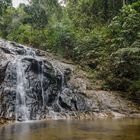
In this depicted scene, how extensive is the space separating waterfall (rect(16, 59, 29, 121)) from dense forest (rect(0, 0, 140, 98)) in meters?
5.32

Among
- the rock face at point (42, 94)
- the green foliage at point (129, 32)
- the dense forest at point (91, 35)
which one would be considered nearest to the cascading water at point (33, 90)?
the rock face at point (42, 94)

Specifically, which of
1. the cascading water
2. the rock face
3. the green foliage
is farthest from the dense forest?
the cascading water

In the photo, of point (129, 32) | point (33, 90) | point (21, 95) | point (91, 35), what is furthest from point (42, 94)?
point (91, 35)

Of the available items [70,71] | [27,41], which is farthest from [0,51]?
[27,41]

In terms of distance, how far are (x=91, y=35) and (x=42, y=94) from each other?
31.9 ft

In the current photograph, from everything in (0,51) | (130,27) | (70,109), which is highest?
(130,27)

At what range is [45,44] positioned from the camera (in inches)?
1051

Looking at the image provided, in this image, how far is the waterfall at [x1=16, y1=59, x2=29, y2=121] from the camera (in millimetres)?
15789

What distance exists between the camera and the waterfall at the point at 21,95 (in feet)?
51.8

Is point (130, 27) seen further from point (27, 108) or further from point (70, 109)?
point (27, 108)

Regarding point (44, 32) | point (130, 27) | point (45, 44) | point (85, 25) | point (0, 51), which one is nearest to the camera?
point (0, 51)

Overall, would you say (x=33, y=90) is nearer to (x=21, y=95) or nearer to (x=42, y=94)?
(x=42, y=94)

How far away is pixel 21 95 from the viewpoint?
16984 millimetres

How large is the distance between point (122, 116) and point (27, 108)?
5.13m
